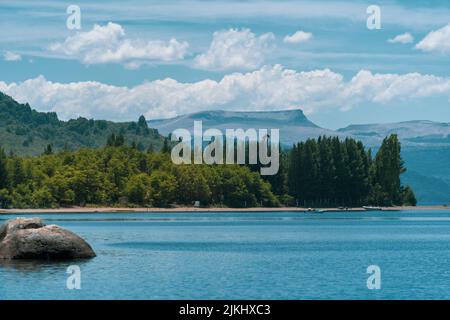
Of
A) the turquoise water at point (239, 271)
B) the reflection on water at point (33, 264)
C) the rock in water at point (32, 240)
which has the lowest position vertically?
the turquoise water at point (239, 271)

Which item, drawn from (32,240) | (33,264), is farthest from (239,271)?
(32,240)

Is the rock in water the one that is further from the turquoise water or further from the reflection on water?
the turquoise water

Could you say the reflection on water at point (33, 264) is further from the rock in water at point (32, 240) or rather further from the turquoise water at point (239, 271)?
the rock in water at point (32, 240)

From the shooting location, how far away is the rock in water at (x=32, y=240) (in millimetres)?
76312

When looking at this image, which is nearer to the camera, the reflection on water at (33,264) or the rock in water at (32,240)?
the reflection on water at (33,264)

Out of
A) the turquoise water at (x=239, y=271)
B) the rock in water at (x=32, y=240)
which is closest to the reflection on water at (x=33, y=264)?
the turquoise water at (x=239, y=271)

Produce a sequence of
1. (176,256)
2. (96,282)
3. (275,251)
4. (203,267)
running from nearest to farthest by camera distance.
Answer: (96,282)
(203,267)
(176,256)
(275,251)

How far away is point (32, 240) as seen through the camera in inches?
3007

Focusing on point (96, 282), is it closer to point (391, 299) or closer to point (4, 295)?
point (4, 295)

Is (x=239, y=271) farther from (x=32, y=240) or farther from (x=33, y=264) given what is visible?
(x=32, y=240)

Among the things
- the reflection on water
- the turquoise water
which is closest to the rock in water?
the reflection on water

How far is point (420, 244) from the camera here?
117812 millimetres
